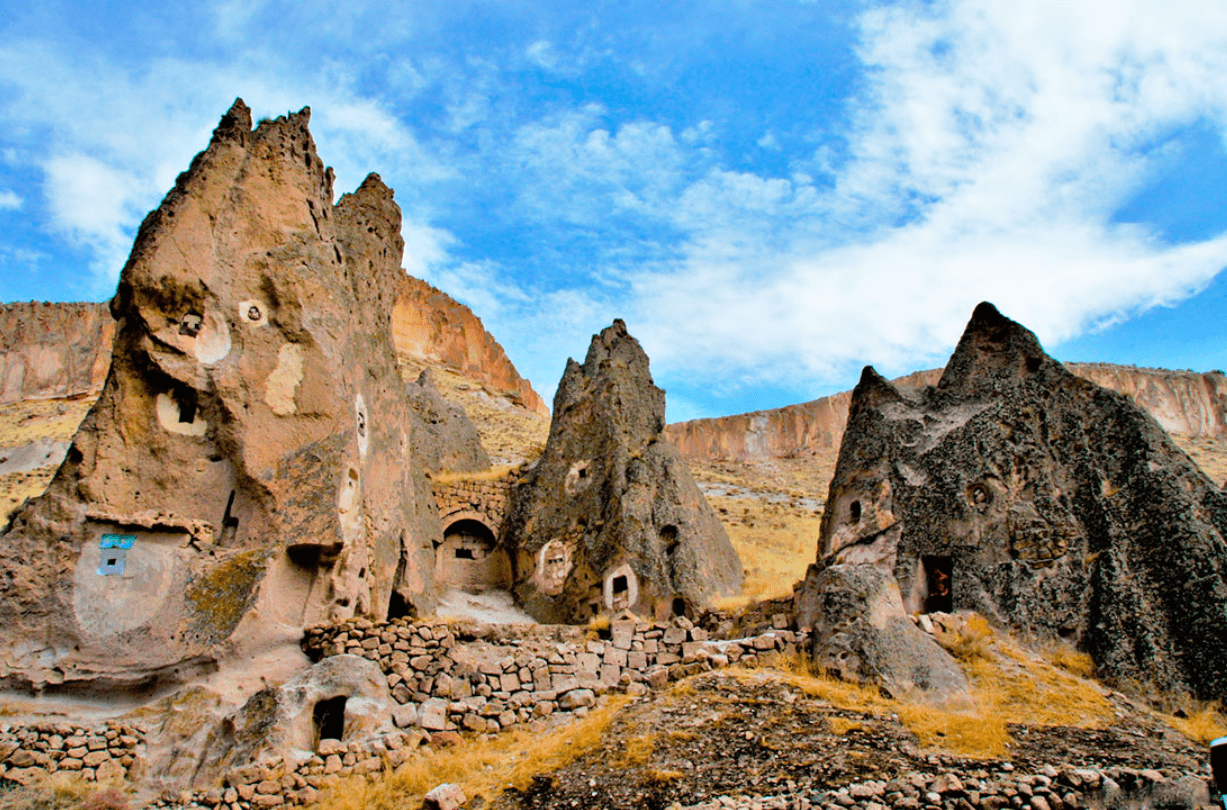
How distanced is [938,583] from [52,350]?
203 feet

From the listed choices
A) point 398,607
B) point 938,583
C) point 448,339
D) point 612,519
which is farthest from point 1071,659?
point 448,339

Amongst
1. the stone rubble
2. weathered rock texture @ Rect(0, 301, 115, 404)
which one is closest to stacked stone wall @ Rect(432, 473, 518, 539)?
the stone rubble

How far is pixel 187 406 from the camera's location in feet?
38.3

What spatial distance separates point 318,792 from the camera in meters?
7.81

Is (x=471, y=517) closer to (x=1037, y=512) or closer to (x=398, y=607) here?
(x=398, y=607)

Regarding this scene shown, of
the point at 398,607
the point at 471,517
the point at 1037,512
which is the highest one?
the point at 471,517

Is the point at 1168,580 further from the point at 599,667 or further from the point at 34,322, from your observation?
the point at 34,322

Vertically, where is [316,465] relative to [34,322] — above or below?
below

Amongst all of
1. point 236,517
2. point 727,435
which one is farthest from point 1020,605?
point 727,435

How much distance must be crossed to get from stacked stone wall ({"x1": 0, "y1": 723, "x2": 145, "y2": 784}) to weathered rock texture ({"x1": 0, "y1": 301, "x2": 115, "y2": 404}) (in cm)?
5086

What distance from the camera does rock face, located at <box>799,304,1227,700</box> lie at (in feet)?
31.3

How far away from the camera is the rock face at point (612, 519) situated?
1574 centimetres

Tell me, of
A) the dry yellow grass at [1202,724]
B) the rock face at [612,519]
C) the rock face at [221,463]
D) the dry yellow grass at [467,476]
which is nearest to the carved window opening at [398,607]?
the rock face at [221,463]

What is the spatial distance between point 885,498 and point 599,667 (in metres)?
5.36
